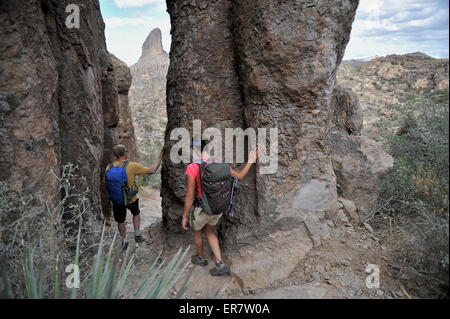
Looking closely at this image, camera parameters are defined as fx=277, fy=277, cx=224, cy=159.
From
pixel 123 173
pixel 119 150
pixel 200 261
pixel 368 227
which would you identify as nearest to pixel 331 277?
pixel 368 227

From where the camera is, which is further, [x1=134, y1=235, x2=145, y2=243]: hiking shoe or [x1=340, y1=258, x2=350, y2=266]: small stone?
[x1=134, y1=235, x2=145, y2=243]: hiking shoe

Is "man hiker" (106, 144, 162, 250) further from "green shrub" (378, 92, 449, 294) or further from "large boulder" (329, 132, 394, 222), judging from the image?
"green shrub" (378, 92, 449, 294)

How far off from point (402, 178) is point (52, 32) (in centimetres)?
496

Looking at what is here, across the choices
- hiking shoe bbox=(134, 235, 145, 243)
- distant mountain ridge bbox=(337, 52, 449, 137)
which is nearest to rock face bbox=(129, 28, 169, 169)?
hiking shoe bbox=(134, 235, 145, 243)

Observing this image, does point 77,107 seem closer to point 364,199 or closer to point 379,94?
point 364,199

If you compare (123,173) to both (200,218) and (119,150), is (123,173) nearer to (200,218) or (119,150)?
(119,150)

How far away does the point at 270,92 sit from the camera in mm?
3115

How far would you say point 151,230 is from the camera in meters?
5.20

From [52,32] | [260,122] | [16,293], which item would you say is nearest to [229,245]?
[260,122]

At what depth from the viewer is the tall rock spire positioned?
60319mm

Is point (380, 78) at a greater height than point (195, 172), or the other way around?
point (380, 78)

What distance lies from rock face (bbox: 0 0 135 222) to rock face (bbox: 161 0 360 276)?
1.37m

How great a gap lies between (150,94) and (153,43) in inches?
938

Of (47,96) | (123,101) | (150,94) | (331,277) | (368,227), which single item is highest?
(150,94)
